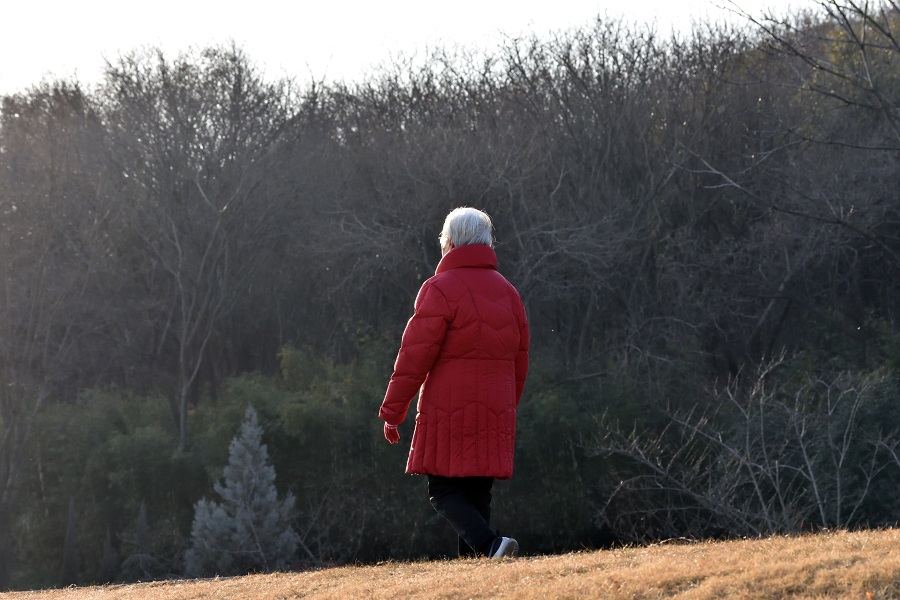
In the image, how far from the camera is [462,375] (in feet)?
21.3

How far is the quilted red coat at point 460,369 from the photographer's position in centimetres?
639

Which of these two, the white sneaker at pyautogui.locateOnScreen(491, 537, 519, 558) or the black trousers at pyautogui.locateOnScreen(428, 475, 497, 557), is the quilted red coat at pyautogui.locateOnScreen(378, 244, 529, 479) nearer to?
the black trousers at pyautogui.locateOnScreen(428, 475, 497, 557)

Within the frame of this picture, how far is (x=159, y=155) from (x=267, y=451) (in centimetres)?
616

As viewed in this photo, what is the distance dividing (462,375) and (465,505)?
0.70 metres

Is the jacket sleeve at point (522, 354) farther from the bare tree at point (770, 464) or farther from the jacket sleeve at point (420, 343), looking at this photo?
the bare tree at point (770, 464)

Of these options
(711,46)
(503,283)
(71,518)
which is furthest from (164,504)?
(503,283)

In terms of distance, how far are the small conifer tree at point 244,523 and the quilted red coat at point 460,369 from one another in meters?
14.6

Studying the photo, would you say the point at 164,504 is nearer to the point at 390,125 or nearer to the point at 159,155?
the point at 159,155

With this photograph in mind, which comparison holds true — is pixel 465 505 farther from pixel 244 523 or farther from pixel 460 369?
pixel 244 523

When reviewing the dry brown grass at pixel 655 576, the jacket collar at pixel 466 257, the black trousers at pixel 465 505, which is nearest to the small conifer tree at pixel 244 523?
the dry brown grass at pixel 655 576

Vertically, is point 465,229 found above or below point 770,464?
above

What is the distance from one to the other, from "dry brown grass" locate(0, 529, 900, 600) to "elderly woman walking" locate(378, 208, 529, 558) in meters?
0.48

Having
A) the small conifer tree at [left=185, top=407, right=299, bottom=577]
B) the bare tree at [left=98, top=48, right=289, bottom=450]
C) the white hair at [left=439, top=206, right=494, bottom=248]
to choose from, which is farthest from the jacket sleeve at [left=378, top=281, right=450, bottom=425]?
the bare tree at [left=98, top=48, right=289, bottom=450]

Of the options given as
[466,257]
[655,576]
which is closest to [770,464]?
[466,257]
